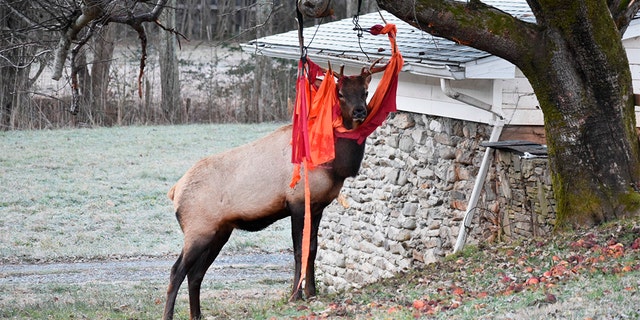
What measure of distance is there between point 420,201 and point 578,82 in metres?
4.01

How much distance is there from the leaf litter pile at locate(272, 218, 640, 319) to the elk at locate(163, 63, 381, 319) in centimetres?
89

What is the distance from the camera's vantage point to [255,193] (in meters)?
9.20

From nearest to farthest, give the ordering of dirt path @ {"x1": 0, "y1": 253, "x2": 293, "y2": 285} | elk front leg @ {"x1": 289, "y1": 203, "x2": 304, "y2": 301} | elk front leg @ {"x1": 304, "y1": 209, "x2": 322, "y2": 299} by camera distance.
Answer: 1. elk front leg @ {"x1": 289, "y1": 203, "x2": 304, "y2": 301}
2. elk front leg @ {"x1": 304, "y1": 209, "x2": 322, "y2": 299}
3. dirt path @ {"x1": 0, "y1": 253, "x2": 293, "y2": 285}

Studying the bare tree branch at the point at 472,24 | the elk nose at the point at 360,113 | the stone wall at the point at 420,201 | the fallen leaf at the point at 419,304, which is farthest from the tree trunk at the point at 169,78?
the fallen leaf at the point at 419,304

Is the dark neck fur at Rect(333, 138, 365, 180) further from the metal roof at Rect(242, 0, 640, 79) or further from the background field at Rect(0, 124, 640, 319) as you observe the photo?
the background field at Rect(0, 124, 640, 319)

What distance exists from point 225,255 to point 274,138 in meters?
9.08

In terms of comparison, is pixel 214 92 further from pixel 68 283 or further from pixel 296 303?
pixel 296 303

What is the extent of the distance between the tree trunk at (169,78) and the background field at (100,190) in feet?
4.25

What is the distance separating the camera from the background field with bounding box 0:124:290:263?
18.1m

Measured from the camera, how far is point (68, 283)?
14.8 m

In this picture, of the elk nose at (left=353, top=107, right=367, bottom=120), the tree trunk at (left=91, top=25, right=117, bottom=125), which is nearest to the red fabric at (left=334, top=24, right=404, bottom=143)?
the elk nose at (left=353, top=107, right=367, bottom=120)

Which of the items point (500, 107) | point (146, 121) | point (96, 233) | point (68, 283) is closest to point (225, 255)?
point (96, 233)

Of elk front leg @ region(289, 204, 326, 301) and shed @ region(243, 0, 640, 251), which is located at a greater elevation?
shed @ region(243, 0, 640, 251)

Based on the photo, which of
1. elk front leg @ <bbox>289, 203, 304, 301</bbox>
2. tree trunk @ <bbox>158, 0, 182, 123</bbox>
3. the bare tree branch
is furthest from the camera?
tree trunk @ <bbox>158, 0, 182, 123</bbox>
